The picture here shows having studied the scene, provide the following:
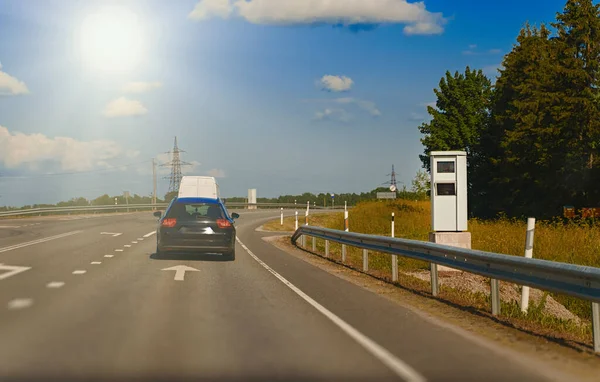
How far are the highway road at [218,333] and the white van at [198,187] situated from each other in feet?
76.5

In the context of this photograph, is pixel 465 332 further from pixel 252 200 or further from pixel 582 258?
pixel 252 200

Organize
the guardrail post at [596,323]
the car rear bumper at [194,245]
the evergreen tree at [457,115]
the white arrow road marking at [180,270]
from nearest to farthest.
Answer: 1. the guardrail post at [596,323]
2. the white arrow road marking at [180,270]
3. the car rear bumper at [194,245]
4. the evergreen tree at [457,115]

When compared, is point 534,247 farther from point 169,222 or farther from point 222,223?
point 169,222

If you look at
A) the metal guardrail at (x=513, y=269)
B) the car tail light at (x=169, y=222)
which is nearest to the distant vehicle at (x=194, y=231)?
the car tail light at (x=169, y=222)

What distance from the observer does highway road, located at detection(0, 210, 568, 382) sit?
614 cm

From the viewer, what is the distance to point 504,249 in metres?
22.5

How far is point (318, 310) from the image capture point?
394 inches

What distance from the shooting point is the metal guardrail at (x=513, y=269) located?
7.46 meters

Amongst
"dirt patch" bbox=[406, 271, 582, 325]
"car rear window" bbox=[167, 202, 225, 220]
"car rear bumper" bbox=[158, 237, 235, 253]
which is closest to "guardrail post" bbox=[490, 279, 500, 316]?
"dirt patch" bbox=[406, 271, 582, 325]

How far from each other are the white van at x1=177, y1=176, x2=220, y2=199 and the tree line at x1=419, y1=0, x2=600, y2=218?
20.3 meters

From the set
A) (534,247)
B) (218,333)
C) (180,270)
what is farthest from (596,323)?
(534,247)

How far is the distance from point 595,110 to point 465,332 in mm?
38087

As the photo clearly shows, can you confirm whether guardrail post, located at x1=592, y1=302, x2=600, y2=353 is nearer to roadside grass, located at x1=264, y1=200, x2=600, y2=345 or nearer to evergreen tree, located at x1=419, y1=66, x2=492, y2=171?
roadside grass, located at x1=264, y1=200, x2=600, y2=345

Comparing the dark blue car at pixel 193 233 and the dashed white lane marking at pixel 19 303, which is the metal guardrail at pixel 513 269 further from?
the dashed white lane marking at pixel 19 303
